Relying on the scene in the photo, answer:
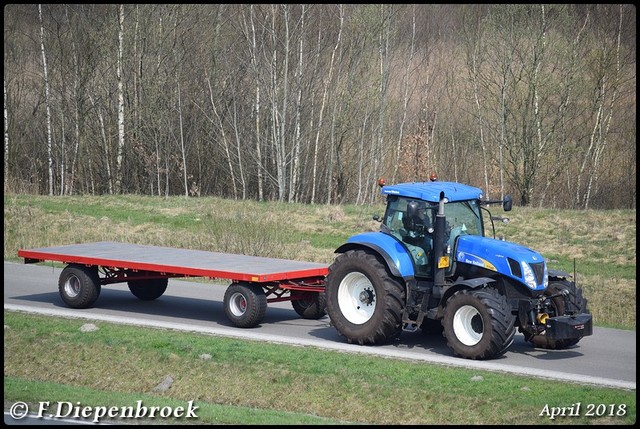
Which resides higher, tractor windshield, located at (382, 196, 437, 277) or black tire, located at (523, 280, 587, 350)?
tractor windshield, located at (382, 196, 437, 277)

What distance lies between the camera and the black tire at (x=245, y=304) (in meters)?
14.5

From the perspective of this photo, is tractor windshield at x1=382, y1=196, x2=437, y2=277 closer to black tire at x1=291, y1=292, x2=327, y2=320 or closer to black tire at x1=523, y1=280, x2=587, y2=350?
black tire at x1=523, y1=280, x2=587, y2=350

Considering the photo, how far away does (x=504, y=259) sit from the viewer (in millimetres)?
12734

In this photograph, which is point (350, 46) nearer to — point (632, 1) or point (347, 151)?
point (347, 151)

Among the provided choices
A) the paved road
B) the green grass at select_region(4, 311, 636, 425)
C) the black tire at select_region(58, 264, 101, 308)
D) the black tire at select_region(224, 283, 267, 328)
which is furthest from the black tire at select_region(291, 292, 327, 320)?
the black tire at select_region(58, 264, 101, 308)

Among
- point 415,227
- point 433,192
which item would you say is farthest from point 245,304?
point 433,192

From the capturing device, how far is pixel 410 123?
37250mm

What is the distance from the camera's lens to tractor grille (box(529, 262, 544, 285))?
12.7m

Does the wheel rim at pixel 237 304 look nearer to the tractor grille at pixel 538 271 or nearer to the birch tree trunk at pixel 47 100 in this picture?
the tractor grille at pixel 538 271

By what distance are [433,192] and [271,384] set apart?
12.7 ft

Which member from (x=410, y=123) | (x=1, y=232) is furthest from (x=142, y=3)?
(x=1, y=232)

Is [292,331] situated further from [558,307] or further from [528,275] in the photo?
[558,307]

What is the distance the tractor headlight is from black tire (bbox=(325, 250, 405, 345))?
1.73 m

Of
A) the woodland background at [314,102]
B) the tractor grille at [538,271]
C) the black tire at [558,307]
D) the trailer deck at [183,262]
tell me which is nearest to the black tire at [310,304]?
the trailer deck at [183,262]
